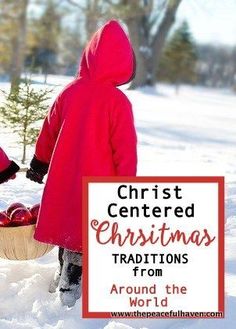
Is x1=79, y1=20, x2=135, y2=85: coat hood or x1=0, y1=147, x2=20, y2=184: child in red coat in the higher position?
x1=79, y1=20, x2=135, y2=85: coat hood

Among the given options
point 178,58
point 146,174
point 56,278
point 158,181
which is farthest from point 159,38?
point 178,58

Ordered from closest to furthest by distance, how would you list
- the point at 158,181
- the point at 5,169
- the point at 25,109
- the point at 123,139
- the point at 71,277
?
the point at 158,181, the point at 123,139, the point at 71,277, the point at 5,169, the point at 25,109

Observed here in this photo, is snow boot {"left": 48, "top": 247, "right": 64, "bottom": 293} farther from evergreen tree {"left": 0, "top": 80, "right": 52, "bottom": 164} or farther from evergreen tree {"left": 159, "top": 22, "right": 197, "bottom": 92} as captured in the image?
evergreen tree {"left": 159, "top": 22, "right": 197, "bottom": 92}

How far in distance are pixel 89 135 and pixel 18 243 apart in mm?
693

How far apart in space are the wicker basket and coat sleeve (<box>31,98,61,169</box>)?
34cm

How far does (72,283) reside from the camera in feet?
10.3

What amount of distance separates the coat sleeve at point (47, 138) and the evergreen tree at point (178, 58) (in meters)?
48.7

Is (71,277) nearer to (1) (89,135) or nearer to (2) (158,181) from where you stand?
(1) (89,135)

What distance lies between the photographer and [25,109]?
632cm

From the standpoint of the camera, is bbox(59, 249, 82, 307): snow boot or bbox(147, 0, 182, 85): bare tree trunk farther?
bbox(147, 0, 182, 85): bare tree trunk

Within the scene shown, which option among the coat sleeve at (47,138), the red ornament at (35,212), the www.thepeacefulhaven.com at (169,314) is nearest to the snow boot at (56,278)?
the red ornament at (35,212)

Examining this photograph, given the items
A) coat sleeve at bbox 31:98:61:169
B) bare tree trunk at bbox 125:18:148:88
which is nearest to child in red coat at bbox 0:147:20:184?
coat sleeve at bbox 31:98:61:169

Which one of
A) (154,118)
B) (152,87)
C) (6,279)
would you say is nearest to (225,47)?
(152,87)

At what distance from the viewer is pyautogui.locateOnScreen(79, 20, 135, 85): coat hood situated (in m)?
2.96
